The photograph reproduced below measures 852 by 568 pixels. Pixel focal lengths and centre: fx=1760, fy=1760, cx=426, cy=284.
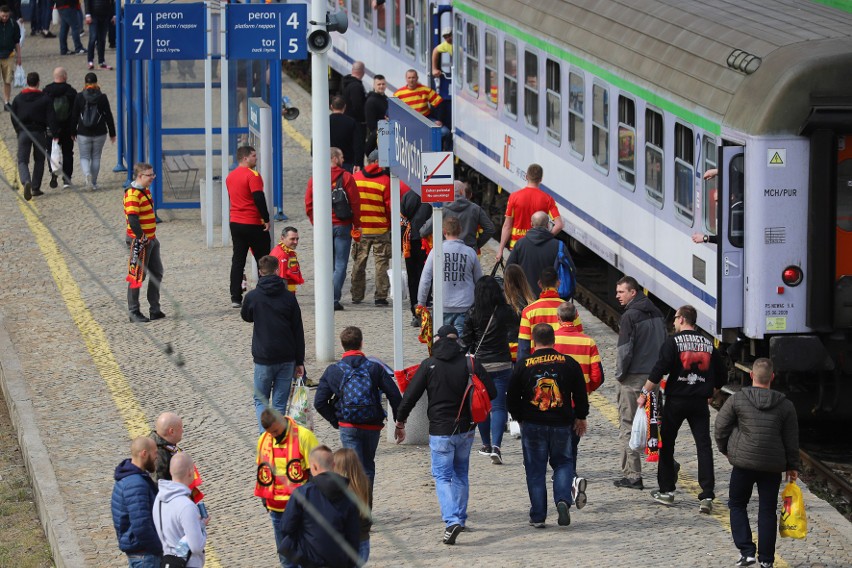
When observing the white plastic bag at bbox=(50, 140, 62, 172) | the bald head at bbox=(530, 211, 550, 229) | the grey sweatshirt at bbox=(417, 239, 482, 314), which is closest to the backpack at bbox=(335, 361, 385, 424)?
the grey sweatshirt at bbox=(417, 239, 482, 314)

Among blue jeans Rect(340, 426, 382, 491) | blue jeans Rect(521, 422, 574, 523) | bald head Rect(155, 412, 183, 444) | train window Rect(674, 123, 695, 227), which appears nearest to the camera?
bald head Rect(155, 412, 183, 444)

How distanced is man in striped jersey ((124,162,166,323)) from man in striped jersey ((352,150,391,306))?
1943mm

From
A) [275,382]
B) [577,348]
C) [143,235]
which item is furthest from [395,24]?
[577,348]

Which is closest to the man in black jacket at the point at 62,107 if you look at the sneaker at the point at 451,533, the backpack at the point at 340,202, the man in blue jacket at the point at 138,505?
the backpack at the point at 340,202

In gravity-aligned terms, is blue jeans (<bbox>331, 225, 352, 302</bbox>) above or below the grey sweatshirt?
below

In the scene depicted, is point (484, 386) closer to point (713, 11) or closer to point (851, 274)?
point (851, 274)

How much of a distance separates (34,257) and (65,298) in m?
1.94

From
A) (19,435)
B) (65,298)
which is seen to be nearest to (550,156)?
(65,298)

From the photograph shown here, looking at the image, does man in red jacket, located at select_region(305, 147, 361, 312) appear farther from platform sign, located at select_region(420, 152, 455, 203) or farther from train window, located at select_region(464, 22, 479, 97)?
train window, located at select_region(464, 22, 479, 97)

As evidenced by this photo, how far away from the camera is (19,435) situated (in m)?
13.9

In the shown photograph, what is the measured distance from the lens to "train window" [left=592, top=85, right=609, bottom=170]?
54.5 feet

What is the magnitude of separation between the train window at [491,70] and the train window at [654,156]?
520 centimetres

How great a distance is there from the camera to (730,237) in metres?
13.2

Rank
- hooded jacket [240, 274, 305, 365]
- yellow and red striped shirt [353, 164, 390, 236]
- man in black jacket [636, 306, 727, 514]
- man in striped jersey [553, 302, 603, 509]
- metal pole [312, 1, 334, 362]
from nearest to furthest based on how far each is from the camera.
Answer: man in black jacket [636, 306, 727, 514] → man in striped jersey [553, 302, 603, 509] → hooded jacket [240, 274, 305, 365] → metal pole [312, 1, 334, 362] → yellow and red striped shirt [353, 164, 390, 236]
